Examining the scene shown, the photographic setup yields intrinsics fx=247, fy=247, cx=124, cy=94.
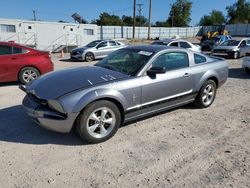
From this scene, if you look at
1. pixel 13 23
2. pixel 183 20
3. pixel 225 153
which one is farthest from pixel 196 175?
pixel 183 20

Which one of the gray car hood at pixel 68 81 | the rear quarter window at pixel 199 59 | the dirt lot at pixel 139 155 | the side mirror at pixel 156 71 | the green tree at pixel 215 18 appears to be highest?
the green tree at pixel 215 18

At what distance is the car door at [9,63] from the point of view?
24.0ft

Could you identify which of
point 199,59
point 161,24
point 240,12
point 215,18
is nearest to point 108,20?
point 161,24

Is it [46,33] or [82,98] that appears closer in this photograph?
[82,98]

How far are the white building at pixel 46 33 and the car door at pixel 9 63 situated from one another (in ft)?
51.6

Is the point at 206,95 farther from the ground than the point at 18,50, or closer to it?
closer to it

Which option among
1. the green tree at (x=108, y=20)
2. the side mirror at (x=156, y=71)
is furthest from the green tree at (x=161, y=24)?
the side mirror at (x=156, y=71)

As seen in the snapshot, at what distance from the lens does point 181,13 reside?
73.6 meters

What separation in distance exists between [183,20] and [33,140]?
248ft

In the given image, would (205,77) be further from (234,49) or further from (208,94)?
(234,49)

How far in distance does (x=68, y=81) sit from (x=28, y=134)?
1.14 metres

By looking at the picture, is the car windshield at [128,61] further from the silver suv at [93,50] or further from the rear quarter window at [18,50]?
the silver suv at [93,50]

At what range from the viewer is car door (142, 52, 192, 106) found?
432 cm

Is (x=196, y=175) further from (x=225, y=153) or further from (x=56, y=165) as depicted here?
(x=56, y=165)
